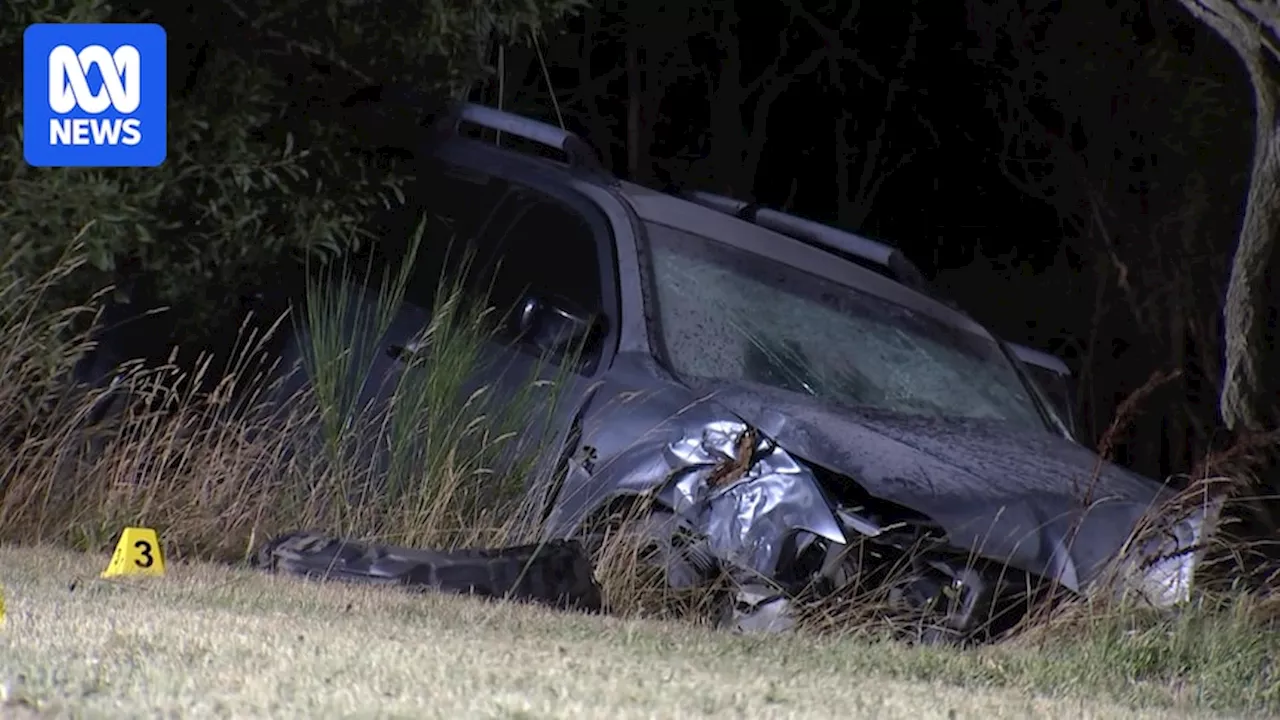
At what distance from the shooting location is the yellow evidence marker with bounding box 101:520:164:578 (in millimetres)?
7434

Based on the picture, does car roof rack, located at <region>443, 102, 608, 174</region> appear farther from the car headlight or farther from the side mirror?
the car headlight

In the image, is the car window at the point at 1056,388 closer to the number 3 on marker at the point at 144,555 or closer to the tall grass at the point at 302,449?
the tall grass at the point at 302,449

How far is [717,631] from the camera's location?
7.59 m

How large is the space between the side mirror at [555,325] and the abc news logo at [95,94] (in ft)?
5.76

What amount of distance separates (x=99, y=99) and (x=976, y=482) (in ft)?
11.3

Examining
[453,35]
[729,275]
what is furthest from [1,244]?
[729,275]

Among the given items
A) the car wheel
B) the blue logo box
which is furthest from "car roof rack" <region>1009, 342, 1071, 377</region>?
the blue logo box

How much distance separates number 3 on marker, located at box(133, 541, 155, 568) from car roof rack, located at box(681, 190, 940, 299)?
373 centimetres

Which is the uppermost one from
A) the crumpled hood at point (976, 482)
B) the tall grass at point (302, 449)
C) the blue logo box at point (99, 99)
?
the blue logo box at point (99, 99)

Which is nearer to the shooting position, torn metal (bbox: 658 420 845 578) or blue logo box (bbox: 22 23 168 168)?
blue logo box (bbox: 22 23 168 168)

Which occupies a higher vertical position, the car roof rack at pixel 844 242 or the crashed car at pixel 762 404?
the car roof rack at pixel 844 242

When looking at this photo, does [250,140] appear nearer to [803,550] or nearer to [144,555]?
[144,555]

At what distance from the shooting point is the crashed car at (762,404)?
8.17m

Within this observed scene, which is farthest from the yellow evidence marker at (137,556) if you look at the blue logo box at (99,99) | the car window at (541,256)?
the car window at (541,256)
